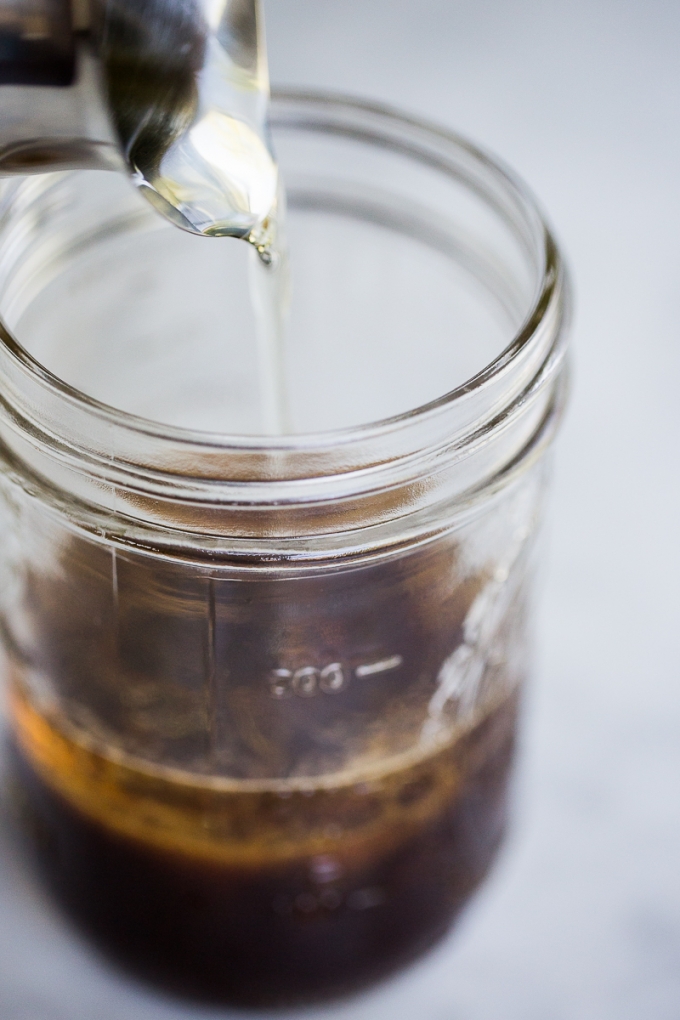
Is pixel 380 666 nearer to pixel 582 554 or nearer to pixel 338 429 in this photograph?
pixel 338 429

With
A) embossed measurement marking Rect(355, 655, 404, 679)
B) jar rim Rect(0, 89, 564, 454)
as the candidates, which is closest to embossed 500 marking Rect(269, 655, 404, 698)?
embossed measurement marking Rect(355, 655, 404, 679)

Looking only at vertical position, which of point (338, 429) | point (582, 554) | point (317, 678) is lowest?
point (582, 554)

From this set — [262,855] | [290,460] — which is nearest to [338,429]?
[290,460]

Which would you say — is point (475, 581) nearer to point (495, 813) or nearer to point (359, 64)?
point (495, 813)

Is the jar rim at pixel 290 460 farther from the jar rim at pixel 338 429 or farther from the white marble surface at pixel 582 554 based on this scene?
the white marble surface at pixel 582 554

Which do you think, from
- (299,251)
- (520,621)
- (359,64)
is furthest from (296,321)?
(359,64)

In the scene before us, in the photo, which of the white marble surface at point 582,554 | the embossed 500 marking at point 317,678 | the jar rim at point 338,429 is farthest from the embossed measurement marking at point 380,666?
the white marble surface at point 582,554
